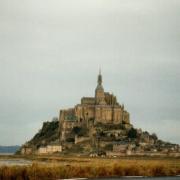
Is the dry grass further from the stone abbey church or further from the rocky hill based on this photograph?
the stone abbey church

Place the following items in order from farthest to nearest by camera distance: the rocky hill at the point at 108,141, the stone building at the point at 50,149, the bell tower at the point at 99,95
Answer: the bell tower at the point at 99,95 → the stone building at the point at 50,149 → the rocky hill at the point at 108,141

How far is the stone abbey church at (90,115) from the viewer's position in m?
131

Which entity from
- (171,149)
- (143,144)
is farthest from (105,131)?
(171,149)

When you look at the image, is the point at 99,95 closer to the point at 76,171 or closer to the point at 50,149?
the point at 50,149

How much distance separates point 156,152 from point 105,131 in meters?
21.9

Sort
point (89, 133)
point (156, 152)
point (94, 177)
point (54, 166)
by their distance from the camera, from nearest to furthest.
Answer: point (54, 166) → point (94, 177) → point (156, 152) → point (89, 133)

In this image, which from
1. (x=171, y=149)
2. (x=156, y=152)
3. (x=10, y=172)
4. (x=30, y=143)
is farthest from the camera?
(x=30, y=143)

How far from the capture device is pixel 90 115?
13525cm

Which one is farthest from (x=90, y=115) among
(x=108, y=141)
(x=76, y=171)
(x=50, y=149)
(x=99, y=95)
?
(x=76, y=171)

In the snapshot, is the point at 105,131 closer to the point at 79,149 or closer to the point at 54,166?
the point at 79,149

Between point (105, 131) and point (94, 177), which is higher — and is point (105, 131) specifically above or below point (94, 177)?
above

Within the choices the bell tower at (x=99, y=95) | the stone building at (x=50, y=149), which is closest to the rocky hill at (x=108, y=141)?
the stone building at (x=50, y=149)

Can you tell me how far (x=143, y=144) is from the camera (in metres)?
118

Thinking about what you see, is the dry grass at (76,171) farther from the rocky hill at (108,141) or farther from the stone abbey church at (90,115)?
the stone abbey church at (90,115)
